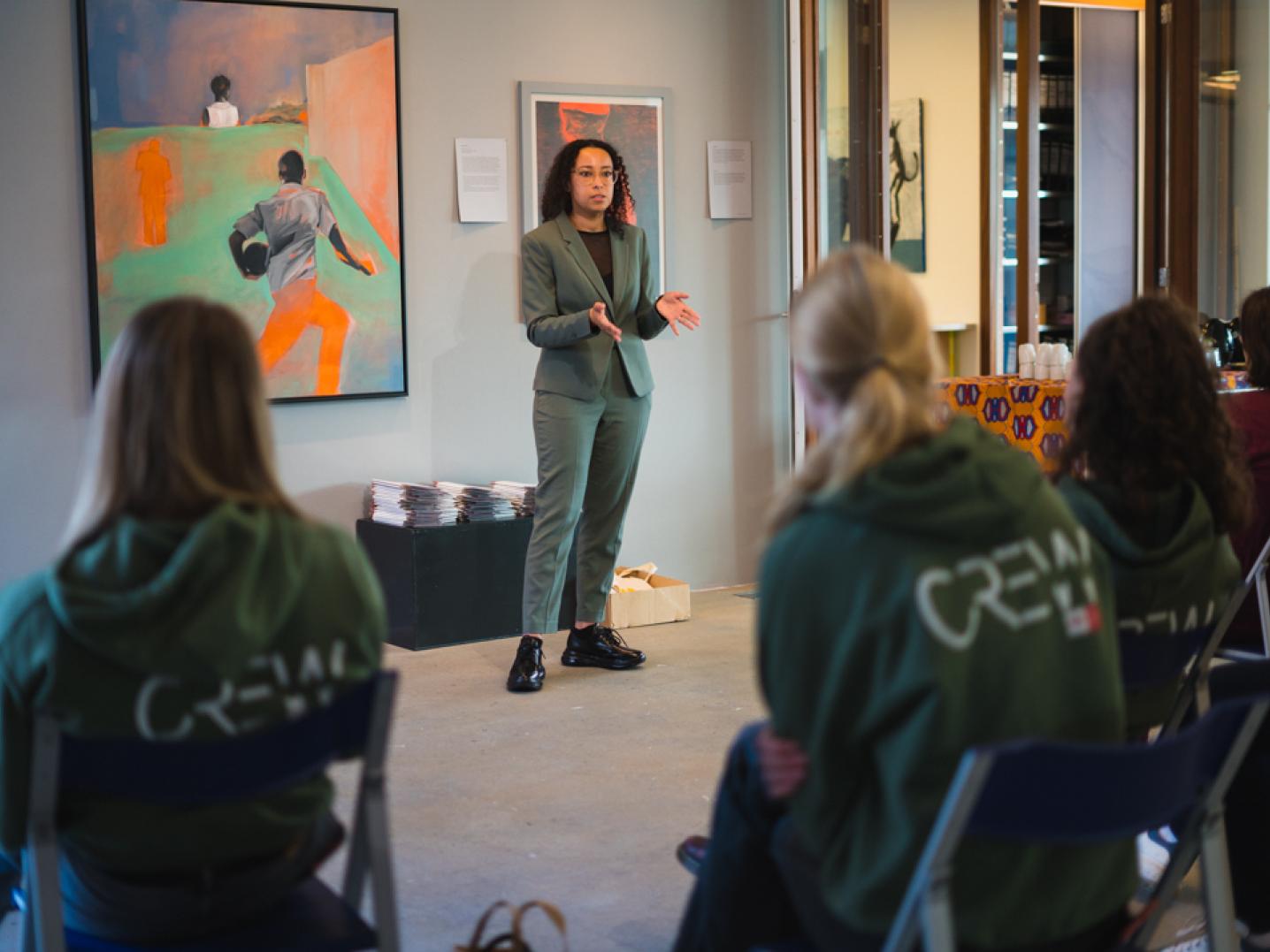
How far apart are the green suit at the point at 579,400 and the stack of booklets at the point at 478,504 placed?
0.69 m

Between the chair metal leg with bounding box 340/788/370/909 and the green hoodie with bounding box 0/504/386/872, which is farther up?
the green hoodie with bounding box 0/504/386/872

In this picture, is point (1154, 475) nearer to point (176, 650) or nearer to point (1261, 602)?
point (1261, 602)

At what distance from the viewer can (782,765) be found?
164 centimetres

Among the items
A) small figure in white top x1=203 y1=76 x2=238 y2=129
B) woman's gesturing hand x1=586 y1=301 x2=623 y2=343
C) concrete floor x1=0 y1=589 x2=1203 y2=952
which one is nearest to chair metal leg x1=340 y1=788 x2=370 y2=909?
concrete floor x1=0 y1=589 x2=1203 y2=952

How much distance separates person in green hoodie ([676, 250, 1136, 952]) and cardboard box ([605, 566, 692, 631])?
12.5ft

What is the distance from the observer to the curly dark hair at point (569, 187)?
4.70 meters

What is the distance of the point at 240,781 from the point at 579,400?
3104mm

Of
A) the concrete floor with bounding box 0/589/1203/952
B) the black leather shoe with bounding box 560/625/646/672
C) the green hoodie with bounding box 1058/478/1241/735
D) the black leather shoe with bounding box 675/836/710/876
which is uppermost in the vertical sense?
the green hoodie with bounding box 1058/478/1241/735

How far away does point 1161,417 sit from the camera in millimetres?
2268

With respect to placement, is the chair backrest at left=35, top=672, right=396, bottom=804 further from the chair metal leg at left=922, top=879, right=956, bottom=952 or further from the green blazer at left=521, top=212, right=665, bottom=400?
the green blazer at left=521, top=212, right=665, bottom=400

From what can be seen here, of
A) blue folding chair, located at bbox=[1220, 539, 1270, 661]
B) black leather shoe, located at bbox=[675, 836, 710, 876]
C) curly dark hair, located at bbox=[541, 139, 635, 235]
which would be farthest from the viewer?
curly dark hair, located at bbox=[541, 139, 635, 235]

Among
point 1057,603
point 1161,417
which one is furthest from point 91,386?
point 1057,603

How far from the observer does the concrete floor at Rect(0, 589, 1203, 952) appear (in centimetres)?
288

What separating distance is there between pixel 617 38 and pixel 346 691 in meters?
4.77
